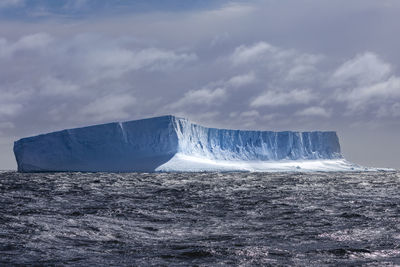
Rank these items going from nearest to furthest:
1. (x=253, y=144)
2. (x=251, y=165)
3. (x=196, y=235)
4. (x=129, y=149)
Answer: (x=196, y=235), (x=129, y=149), (x=251, y=165), (x=253, y=144)

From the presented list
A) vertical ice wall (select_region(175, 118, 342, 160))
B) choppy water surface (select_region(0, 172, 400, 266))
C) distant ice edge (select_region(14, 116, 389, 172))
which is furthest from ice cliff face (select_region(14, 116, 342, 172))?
choppy water surface (select_region(0, 172, 400, 266))

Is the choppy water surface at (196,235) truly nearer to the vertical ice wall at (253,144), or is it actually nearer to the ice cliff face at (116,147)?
the ice cliff face at (116,147)

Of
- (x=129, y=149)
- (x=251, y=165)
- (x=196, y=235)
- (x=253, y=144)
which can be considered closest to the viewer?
(x=196, y=235)

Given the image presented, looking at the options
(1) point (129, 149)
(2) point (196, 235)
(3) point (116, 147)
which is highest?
(3) point (116, 147)

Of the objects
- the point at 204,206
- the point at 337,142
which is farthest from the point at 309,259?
the point at 337,142

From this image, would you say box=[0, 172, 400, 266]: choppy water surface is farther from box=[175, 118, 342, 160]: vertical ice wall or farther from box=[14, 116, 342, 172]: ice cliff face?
box=[175, 118, 342, 160]: vertical ice wall

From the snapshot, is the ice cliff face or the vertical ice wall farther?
the vertical ice wall

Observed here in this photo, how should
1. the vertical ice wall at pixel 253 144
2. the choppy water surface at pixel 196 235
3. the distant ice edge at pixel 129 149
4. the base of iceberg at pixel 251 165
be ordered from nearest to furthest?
the choppy water surface at pixel 196 235 < the base of iceberg at pixel 251 165 < the distant ice edge at pixel 129 149 < the vertical ice wall at pixel 253 144

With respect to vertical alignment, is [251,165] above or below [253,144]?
below

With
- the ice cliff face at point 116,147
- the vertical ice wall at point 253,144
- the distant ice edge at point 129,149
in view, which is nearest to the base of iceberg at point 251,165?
the distant ice edge at point 129,149

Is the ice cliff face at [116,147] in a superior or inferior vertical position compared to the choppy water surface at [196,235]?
superior

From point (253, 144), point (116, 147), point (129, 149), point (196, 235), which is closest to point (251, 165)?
point (253, 144)

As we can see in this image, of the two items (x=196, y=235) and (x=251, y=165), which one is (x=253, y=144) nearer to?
(x=251, y=165)

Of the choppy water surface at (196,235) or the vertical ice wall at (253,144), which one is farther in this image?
the vertical ice wall at (253,144)
